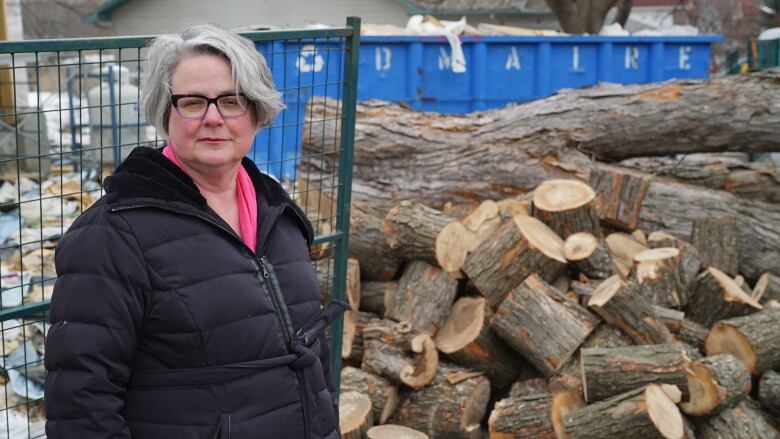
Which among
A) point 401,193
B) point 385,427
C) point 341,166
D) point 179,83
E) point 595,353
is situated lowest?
point 385,427

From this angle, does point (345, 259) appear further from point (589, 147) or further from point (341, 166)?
point (589, 147)

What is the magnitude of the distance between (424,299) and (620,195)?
5.18 feet

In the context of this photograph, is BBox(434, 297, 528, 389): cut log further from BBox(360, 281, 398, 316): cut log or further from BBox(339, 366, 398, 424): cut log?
BBox(360, 281, 398, 316): cut log

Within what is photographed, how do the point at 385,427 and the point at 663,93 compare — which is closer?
the point at 385,427

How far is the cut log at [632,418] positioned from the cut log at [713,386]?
149 millimetres

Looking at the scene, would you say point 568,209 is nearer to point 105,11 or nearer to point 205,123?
point 205,123

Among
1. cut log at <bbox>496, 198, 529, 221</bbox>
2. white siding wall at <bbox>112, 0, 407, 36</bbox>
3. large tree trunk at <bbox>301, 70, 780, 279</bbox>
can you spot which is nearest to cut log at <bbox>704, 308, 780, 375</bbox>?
cut log at <bbox>496, 198, 529, 221</bbox>

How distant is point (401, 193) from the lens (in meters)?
6.75

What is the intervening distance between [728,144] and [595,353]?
9.79 feet

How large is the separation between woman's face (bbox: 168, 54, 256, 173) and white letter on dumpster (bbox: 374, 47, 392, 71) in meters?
8.24

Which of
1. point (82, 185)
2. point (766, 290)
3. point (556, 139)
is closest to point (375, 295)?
point (556, 139)

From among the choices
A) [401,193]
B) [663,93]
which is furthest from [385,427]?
[663,93]

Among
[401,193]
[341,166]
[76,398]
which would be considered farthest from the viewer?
[401,193]

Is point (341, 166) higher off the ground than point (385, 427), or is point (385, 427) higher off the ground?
point (341, 166)
